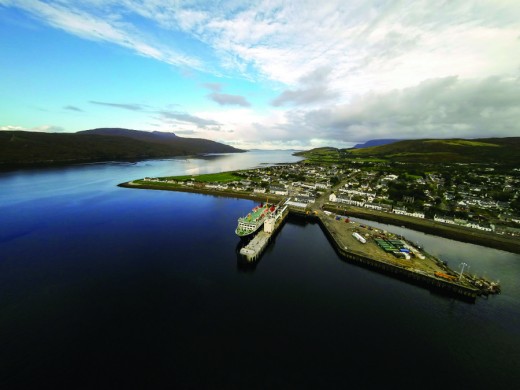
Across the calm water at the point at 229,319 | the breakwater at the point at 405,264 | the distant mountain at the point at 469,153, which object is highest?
the distant mountain at the point at 469,153

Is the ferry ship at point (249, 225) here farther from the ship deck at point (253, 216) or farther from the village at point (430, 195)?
the village at point (430, 195)

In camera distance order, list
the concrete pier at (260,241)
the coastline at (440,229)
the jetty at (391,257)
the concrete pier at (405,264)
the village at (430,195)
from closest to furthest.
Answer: the concrete pier at (405,264) < the jetty at (391,257) < the concrete pier at (260,241) < the coastline at (440,229) < the village at (430,195)

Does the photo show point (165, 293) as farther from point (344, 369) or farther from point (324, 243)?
point (324, 243)

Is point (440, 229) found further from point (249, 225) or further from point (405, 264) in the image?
point (249, 225)

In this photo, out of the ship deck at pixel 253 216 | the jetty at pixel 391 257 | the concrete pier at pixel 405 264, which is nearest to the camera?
the concrete pier at pixel 405 264

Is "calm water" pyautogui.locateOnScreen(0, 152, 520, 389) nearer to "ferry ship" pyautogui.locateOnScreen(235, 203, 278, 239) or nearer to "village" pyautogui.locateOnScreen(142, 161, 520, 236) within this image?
"ferry ship" pyautogui.locateOnScreen(235, 203, 278, 239)

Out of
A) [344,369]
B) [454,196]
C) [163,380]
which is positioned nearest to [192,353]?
[163,380]

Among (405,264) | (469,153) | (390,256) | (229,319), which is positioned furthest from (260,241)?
(469,153)

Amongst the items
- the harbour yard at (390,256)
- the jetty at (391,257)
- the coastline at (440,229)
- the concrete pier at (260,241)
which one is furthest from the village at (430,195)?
the jetty at (391,257)
